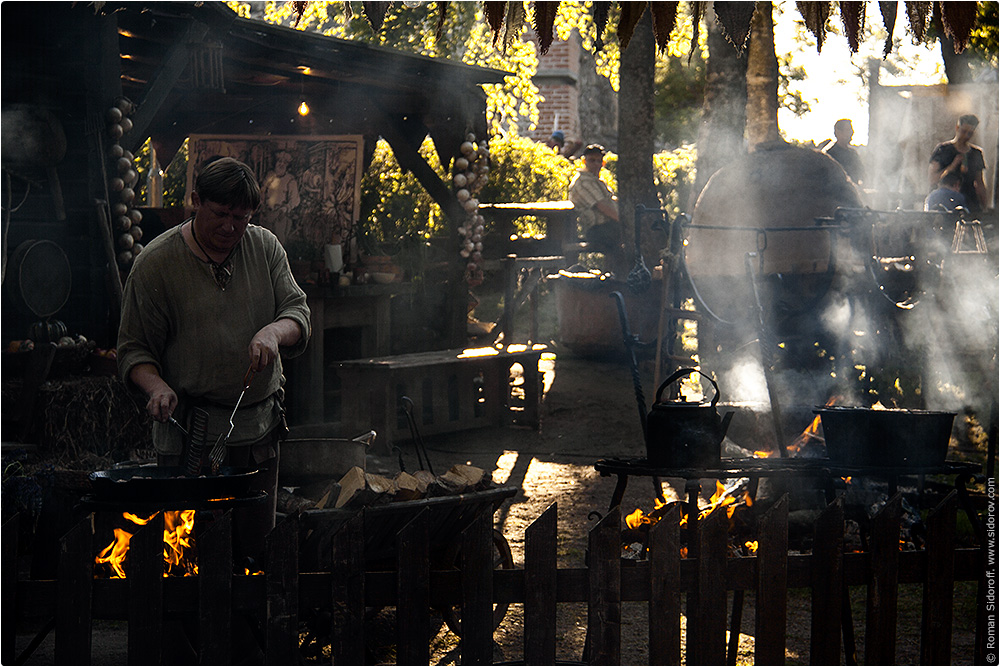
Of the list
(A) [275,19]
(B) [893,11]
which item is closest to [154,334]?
(B) [893,11]

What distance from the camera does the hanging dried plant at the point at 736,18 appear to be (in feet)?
11.6

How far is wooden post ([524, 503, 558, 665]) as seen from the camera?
12.0 ft

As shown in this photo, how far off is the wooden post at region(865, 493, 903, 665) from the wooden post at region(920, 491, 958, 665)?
178 mm

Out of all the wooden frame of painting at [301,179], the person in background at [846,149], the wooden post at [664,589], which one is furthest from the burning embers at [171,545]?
the person in background at [846,149]

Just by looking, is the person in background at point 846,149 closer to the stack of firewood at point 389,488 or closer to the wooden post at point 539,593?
the stack of firewood at point 389,488

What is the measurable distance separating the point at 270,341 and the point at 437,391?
5.99 meters

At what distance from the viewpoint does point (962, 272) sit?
9531mm

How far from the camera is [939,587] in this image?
4.07m

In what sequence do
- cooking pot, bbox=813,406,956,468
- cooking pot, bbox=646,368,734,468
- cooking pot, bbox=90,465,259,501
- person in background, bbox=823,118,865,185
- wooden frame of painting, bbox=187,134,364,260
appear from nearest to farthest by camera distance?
cooking pot, bbox=90,465,259,501 → cooking pot, bbox=646,368,734,468 → cooking pot, bbox=813,406,956,468 → wooden frame of painting, bbox=187,134,364,260 → person in background, bbox=823,118,865,185

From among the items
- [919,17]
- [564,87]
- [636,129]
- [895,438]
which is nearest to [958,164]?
[636,129]

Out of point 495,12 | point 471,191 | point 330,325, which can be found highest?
point 495,12

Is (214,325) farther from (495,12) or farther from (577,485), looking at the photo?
(577,485)

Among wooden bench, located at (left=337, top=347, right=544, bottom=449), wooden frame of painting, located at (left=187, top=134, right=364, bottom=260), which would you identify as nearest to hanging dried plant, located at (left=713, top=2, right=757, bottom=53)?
wooden bench, located at (left=337, top=347, right=544, bottom=449)

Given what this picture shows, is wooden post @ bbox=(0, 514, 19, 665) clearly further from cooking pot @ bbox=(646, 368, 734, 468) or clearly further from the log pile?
cooking pot @ bbox=(646, 368, 734, 468)
